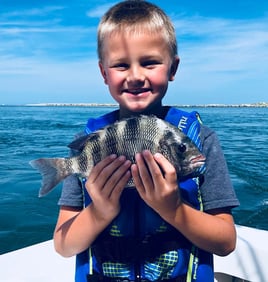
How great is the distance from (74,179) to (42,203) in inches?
219

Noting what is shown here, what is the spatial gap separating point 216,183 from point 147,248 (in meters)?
0.53

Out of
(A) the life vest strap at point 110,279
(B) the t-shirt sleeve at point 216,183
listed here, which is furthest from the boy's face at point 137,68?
(A) the life vest strap at point 110,279

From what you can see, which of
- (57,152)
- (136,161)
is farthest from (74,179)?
(57,152)

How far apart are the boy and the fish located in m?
0.11

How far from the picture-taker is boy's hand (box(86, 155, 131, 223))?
1969mm

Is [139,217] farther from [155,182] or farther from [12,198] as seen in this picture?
[12,198]

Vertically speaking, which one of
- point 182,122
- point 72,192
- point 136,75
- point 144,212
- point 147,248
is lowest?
point 147,248

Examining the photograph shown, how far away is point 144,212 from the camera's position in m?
2.25

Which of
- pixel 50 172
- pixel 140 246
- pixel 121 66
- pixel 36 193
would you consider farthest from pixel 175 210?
pixel 36 193

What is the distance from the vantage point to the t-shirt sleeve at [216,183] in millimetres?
2193

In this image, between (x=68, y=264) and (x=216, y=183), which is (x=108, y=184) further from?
(x=68, y=264)

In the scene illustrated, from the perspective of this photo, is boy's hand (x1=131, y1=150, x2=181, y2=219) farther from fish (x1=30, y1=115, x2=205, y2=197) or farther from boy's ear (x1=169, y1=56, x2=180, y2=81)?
boy's ear (x1=169, y1=56, x2=180, y2=81)

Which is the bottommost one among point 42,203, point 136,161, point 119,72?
point 42,203

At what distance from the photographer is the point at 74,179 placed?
95.0 inches
